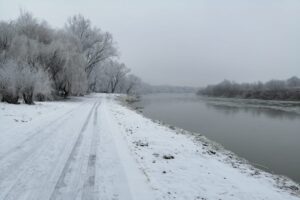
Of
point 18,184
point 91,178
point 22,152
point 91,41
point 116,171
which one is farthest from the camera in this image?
point 91,41

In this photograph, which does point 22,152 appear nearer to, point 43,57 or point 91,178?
point 91,178

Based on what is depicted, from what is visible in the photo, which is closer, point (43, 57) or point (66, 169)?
point (66, 169)

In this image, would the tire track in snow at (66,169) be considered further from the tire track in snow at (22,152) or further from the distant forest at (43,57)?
the distant forest at (43,57)

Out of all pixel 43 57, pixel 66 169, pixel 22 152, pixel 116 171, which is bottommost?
pixel 116 171

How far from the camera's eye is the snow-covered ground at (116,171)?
570 cm

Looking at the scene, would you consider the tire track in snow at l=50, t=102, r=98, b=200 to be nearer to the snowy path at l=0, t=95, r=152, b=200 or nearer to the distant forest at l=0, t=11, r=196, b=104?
the snowy path at l=0, t=95, r=152, b=200

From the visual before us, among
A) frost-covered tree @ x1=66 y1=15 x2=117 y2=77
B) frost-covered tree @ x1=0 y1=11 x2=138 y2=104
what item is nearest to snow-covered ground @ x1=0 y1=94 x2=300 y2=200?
frost-covered tree @ x1=0 y1=11 x2=138 y2=104

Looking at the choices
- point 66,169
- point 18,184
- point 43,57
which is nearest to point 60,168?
point 66,169

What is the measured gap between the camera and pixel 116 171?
7.01 metres

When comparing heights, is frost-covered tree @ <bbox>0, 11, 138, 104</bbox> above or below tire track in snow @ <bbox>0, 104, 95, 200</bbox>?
above

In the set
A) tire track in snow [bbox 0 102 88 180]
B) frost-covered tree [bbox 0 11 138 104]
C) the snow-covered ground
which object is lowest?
the snow-covered ground

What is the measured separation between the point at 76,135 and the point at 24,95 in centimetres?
1335

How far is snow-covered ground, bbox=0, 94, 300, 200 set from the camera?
A: 5695 millimetres

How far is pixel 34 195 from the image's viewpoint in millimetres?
5195
